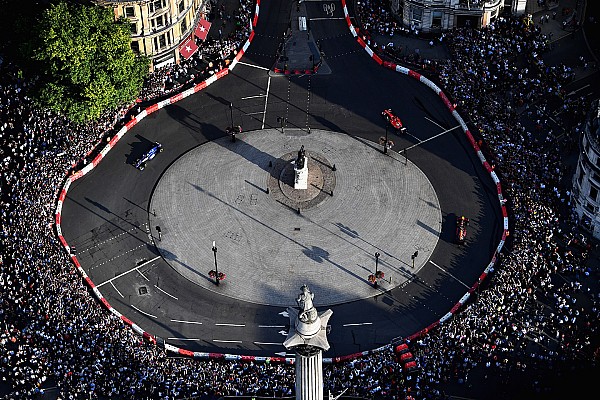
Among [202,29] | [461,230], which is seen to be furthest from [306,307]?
[202,29]

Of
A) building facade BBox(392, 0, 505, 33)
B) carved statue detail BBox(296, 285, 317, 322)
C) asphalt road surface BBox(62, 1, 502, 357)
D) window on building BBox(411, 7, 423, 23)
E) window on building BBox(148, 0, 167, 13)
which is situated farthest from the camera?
window on building BBox(411, 7, 423, 23)

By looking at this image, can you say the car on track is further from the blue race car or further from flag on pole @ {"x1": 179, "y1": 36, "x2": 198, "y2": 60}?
flag on pole @ {"x1": 179, "y1": 36, "x2": 198, "y2": 60}

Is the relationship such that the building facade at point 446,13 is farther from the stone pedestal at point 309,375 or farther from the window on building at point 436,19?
the stone pedestal at point 309,375

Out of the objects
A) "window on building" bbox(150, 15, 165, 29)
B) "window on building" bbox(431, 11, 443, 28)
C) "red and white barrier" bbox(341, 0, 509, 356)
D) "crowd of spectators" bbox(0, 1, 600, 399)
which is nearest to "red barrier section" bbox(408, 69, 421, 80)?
"red and white barrier" bbox(341, 0, 509, 356)

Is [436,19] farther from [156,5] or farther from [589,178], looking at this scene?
[589,178]

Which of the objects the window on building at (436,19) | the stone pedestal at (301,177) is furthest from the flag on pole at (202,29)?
the window on building at (436,19)

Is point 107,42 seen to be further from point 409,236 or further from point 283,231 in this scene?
point 409,236
